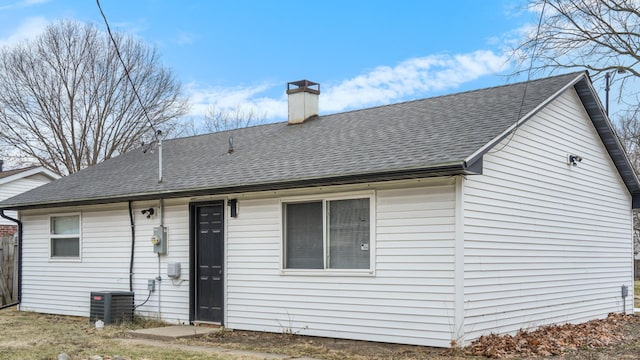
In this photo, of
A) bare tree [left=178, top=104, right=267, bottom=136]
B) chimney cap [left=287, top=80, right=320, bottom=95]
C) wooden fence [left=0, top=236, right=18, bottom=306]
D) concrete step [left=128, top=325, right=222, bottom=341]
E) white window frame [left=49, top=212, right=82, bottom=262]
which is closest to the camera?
concrete step [left=128, top=325, right=222, bottom=341]

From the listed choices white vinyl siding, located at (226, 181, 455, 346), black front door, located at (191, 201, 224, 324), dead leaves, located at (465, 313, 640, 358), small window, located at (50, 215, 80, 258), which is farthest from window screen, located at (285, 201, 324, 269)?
small window, located at (50, 215, 80, 258)

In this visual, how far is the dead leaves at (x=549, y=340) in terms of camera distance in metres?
9.06

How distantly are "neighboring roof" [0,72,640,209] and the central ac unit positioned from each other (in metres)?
1.79

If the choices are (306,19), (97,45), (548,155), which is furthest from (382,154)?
(97,45)

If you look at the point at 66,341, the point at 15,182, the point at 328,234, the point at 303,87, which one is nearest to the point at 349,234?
the point at 328,234

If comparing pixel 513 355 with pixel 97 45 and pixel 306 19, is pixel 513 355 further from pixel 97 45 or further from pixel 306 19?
pixel 97 45

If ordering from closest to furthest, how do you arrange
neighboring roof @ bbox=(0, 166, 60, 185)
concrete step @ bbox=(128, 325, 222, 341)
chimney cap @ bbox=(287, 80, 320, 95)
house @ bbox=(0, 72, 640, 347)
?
house @ bbox=(0, 72, 640, 347)
concrete step @ bbox=(128, 325, 222, 341)
chimney cap @ bbox=(287, 80, 320, 95)
neighboring roof @ bbox=(0, 166, 60, 185)

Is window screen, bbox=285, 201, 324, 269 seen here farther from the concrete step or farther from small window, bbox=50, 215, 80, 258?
small window, bbox=50, 215, 80, 258

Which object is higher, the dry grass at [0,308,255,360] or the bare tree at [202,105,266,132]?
the bare tree at [202,105,266,132]

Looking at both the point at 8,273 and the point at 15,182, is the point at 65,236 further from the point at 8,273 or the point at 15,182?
the point at 15,182

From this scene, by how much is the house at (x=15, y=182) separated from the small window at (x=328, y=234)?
53.5 ft

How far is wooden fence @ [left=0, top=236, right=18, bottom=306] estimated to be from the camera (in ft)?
53.5

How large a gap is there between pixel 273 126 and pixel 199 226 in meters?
4.28

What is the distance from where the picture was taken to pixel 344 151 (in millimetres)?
11375
